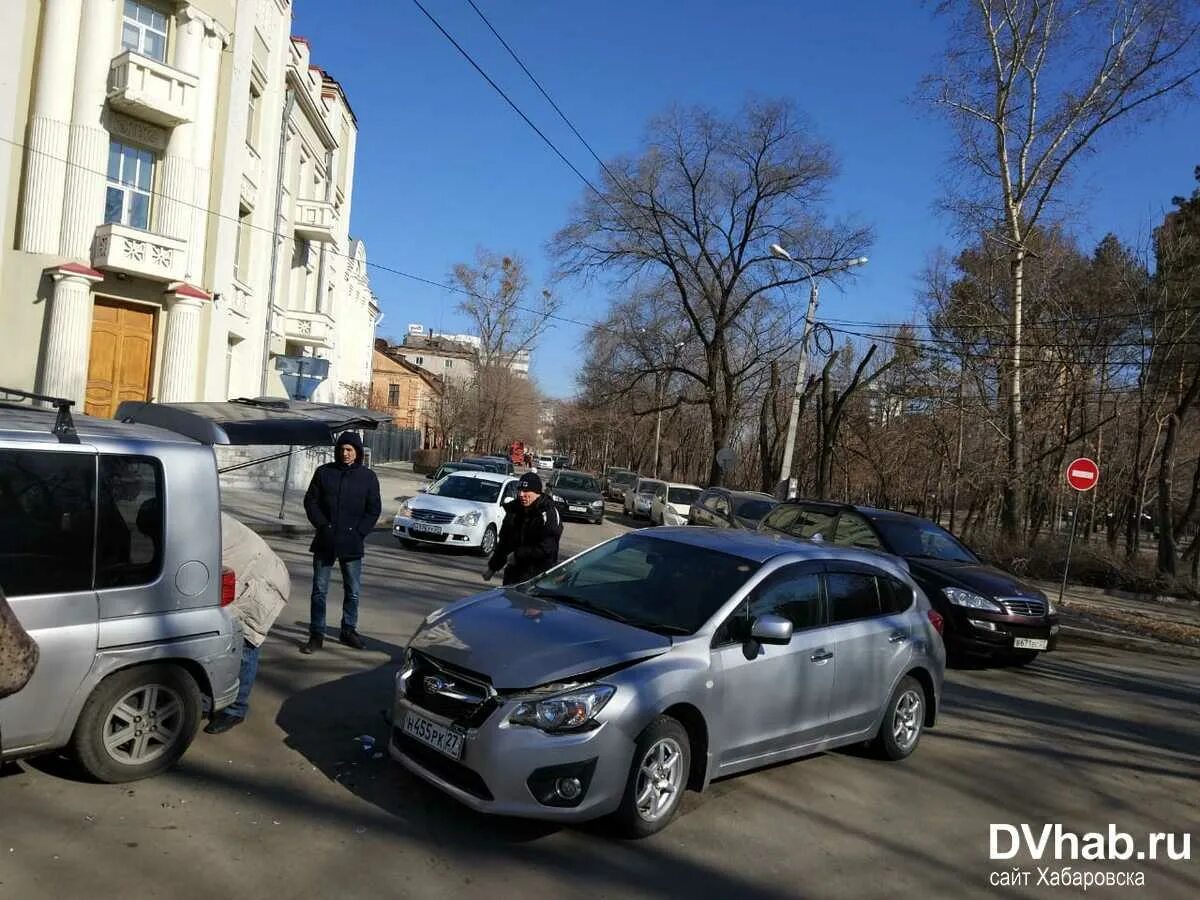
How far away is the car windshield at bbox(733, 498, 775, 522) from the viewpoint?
23.3m

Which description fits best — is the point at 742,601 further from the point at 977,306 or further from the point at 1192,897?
the point at 977,306

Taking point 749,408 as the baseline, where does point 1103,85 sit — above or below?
above

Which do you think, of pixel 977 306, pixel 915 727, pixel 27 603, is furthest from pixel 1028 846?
pixel 977 306

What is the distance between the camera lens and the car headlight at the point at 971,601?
33.8ft

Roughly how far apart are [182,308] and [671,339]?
26784 millimetres

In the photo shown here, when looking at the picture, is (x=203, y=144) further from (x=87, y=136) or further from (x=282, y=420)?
(x=282, y=420)

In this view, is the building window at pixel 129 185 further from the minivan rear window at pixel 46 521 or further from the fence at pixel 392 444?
the fence at pixel 392 444

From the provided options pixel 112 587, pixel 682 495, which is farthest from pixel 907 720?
pixel 682 495

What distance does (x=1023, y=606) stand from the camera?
10398 millimetres

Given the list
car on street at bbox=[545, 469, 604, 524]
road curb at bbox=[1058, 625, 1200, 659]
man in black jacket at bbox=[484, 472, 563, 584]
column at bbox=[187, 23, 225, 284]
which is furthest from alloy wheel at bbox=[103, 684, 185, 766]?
car on street at bbox=[545, 469, 604, 524]

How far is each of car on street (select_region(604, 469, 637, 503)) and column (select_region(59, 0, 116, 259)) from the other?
3079 centimetres

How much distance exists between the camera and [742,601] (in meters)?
5.38

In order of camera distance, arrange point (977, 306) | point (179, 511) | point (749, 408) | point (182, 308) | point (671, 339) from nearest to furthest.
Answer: point (179, 511)
point (182, 308)
point (977, 306)
point (671, 339)
point (749, 408)

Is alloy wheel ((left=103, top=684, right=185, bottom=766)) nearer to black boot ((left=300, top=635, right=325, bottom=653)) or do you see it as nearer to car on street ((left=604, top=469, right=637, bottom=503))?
black boot ((left=300, top=635, right=325, bottom=653))
